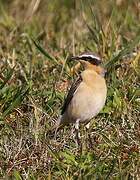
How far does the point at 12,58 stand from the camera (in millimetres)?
9164

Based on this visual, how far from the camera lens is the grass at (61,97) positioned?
660cm

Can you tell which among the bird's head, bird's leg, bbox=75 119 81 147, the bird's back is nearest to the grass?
bird's leg, bbox=75 119 81 147

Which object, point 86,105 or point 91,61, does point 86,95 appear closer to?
point 86,105

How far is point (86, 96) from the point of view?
7.40 m

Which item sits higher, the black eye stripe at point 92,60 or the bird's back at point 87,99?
the black eye stripe at point 92,60

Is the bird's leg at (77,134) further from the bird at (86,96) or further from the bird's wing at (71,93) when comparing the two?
the bird's wing at (71,93)

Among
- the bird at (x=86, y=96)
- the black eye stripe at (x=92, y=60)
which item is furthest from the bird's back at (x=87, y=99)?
the black eye stripe at (x=92, y=60)

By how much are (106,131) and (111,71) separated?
131 cm

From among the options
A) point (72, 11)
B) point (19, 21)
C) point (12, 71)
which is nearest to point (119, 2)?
point (72, 11)

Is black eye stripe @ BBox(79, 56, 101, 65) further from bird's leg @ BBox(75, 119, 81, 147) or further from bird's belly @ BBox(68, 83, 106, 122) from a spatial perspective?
bird's leg @ BBox(75, 119, 81, 147)

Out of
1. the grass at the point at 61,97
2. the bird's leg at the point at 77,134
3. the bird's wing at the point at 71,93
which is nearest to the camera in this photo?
the grass at the point at 61,97

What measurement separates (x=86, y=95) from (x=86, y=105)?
0.10m

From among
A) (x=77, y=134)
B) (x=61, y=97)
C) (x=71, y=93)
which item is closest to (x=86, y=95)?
(x=71, y=93)

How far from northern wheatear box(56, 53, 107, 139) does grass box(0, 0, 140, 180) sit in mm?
145
